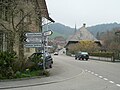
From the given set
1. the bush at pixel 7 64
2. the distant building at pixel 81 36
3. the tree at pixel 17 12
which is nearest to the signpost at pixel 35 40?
the tree at pixel 17 12

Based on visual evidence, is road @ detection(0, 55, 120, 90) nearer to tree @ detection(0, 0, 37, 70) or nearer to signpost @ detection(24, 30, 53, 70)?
signpost @ detection(24, 30, 53, 70)

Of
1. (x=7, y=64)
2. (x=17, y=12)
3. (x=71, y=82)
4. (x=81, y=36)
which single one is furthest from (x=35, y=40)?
(x=81, y=36)

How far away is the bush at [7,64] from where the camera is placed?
64.7ft

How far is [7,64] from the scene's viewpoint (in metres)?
20.5

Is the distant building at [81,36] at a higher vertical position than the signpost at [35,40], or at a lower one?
higher

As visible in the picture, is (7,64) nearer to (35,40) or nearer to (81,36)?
(35,40)

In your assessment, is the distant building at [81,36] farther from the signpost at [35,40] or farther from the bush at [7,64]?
the bush at [7,64]

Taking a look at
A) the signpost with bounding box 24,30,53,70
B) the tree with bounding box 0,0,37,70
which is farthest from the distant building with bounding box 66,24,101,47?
the signpost with bounding box 24,30,53,70

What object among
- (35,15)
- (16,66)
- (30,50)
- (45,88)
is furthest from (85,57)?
(45,88)

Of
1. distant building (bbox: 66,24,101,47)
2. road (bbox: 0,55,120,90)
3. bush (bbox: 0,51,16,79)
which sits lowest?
road (bbox: 0,55,120,90)

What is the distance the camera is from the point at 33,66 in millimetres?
24141

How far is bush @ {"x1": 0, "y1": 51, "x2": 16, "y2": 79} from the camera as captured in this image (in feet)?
64.7

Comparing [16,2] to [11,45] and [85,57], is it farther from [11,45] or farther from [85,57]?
[85,57]

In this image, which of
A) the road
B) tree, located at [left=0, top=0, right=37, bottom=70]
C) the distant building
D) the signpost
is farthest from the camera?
the distant building
